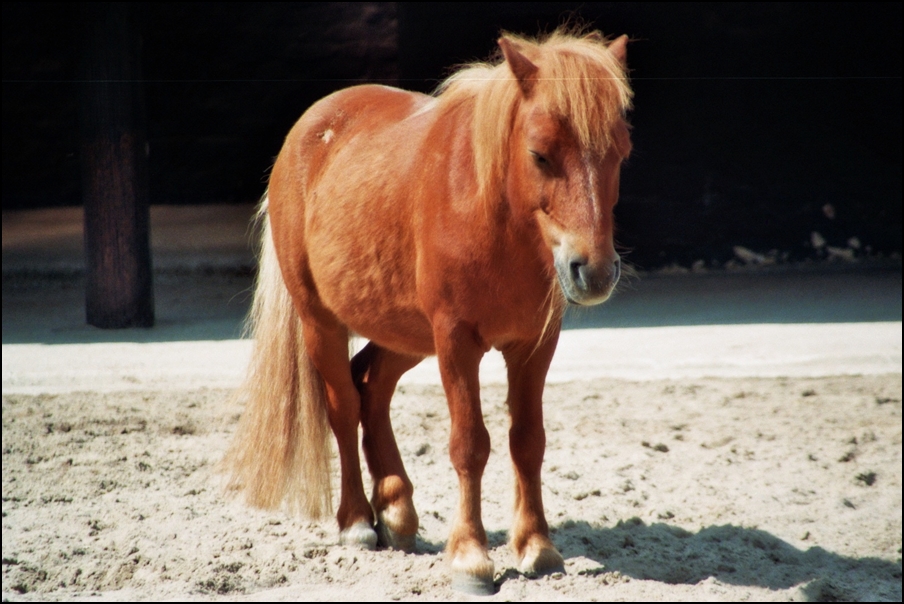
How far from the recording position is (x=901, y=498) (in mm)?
3531

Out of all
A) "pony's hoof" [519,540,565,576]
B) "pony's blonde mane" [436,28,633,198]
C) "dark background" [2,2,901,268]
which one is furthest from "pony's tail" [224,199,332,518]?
"dark background" [2,2,901,268]

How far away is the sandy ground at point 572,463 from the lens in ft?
9.02

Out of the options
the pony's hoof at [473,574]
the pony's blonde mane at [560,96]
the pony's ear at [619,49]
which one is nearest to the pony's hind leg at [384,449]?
the pony's hoof at [473,574]

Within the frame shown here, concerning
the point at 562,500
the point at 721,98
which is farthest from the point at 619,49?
the point at 721,98

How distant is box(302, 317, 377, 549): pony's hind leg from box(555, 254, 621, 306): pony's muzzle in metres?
1.05

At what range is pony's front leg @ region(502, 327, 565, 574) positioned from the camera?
2.64 meters

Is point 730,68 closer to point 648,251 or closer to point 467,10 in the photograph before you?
point 648,251

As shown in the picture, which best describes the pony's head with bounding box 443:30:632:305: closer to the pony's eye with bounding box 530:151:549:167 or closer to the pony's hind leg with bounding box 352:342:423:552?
the pony's eye with bounding box 530:151:549:167

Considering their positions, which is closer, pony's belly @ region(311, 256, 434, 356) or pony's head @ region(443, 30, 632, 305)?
pony's head @ region(443, 30, 632, 305)

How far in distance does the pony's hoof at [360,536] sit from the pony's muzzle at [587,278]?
3.87ft

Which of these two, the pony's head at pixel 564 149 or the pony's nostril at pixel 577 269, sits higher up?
the pony's head at pixel 564 149

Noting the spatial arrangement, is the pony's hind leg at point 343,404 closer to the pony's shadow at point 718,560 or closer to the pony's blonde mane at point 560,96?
the pony's shadow at point 718,560

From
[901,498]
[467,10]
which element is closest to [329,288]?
[901,498]

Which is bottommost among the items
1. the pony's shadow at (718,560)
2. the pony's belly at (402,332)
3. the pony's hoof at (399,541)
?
the pony's shadow at (718,560)
